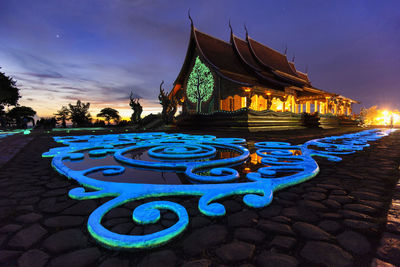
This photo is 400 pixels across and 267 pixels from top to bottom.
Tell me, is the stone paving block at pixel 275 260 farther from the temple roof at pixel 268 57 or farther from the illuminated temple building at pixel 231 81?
the temple roof at pixel 268 57

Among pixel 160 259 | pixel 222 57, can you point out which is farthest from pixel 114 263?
pixel 222 57

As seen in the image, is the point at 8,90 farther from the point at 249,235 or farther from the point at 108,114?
the point at 249,235

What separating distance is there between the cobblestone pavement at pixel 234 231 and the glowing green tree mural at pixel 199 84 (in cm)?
1319

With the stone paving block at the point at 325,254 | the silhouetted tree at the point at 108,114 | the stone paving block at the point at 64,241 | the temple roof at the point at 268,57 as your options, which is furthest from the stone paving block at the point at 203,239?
the silhouetted tree at the point at 108,114


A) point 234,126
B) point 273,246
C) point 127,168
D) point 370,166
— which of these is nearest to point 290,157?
point 370,166

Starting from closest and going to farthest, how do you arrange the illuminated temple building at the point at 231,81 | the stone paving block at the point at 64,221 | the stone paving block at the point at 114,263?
the stone paving block at the point at 114,263 < the stone paving block at the point at 64,221 < the illuminated temple building at the point at 231,81

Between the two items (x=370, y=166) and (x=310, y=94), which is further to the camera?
(x=310, y=94)

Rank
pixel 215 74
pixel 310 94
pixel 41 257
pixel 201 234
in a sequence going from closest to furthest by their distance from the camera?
pixel 41 257, pixel 201 234, pixel 215 74, pixel 310 94

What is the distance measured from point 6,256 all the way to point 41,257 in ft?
0.55

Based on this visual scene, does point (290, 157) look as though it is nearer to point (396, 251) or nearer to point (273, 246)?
point (396, 251)

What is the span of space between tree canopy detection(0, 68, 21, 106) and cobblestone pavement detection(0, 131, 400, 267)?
32.2 metres

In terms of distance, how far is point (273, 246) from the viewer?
911 millimetres

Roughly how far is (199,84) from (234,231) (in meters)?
14.7

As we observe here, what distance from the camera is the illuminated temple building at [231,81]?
12883 millimetres
